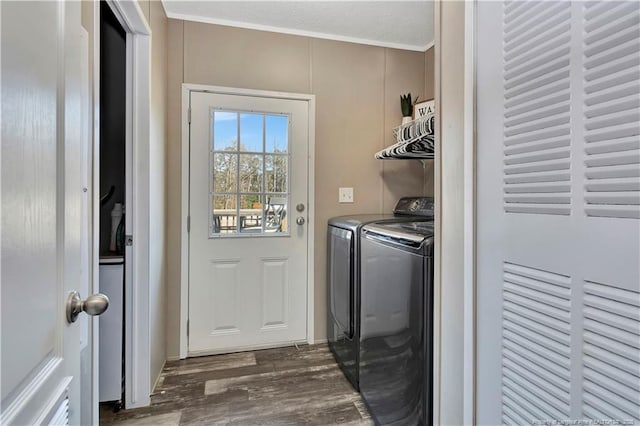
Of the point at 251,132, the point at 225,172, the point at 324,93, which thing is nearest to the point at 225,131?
the point at 251,132

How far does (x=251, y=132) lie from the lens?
2418 mm

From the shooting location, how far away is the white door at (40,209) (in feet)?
1.48

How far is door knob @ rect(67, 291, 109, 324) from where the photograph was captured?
65 cm

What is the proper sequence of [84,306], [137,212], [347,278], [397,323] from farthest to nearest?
1. [347,278]
2. [137,212]
3. [397,323]
4. [84,306]

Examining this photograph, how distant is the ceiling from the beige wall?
61 millimetres

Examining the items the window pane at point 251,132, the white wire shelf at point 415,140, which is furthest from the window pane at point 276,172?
the white wire shelf at point 415,140

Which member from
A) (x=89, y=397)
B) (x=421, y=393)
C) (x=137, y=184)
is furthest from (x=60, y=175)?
(x=421, y=393)

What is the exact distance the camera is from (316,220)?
2518 millimetres

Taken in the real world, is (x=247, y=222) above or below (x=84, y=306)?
above

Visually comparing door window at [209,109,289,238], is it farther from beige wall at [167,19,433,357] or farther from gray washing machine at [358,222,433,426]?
gray washing machine at [358,222,433,426]

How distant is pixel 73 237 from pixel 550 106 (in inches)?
43.8

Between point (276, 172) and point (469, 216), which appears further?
point (276, 172)

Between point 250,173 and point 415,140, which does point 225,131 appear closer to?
point 250,173

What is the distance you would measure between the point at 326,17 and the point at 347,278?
1.83 m
